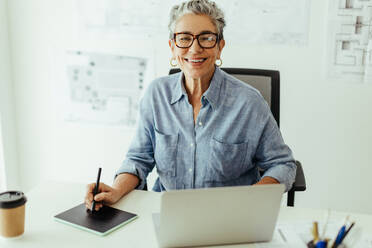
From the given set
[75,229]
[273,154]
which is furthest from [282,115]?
[75,229]

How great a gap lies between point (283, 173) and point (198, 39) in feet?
1.81

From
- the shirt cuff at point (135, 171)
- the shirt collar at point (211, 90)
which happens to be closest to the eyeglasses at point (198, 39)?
the shirt collar at point (211, 90)

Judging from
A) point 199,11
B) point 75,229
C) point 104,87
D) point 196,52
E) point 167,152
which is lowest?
point 75,229

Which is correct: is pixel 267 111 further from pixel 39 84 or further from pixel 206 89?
A: pixel 39 84

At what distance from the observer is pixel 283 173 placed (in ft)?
4.40

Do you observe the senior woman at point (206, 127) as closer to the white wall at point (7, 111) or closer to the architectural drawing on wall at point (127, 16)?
the architectural drawing on wall at point (127, 16)

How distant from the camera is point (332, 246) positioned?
88 centimetres

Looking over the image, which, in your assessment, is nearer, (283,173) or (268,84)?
(283,173)

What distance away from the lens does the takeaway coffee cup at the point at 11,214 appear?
39.1 inches

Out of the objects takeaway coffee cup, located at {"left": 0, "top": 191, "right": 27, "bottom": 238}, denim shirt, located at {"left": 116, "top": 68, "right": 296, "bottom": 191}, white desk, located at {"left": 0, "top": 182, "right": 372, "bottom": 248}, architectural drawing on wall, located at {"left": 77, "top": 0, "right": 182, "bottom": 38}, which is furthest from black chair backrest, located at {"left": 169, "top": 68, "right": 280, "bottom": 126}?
takeaway coffee cup, located at {"left": 0, "top": 191, "right": 27, "bottom": 238}

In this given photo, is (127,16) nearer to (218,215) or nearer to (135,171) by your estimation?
(135,171)

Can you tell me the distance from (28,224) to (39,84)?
5.34ft

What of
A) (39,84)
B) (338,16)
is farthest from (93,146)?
(338,16)

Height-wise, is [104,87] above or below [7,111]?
above
